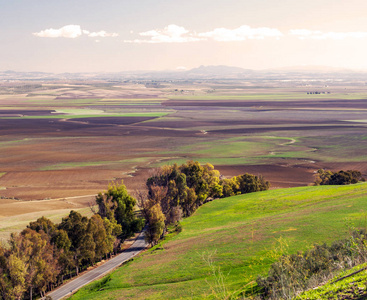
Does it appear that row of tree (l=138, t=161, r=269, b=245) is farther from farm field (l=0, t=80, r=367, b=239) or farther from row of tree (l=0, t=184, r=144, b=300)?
farm field (l=0, t=80, r=367, b=239)

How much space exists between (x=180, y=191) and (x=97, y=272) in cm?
2640

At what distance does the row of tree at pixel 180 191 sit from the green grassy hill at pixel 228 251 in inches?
171

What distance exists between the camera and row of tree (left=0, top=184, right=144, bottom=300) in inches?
1737

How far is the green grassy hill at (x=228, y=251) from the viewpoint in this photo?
3712cm

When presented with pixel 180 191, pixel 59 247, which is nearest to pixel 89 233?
pixel 59 247

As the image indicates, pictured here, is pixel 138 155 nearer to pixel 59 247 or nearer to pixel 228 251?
pixel 59 247

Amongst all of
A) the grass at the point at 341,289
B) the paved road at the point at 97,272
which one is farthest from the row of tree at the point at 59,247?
the grass at the point at 341,289

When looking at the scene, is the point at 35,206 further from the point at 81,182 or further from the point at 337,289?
the point at 337,289

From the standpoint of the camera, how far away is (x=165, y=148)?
151250 mm

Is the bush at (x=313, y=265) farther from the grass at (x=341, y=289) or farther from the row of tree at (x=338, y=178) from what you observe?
the row of tree at (x=338, y=178)

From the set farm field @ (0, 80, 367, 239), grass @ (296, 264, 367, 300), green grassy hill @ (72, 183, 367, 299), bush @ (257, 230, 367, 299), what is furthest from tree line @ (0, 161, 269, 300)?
grass @ (296, 264, 367, 300)

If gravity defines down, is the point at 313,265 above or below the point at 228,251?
above

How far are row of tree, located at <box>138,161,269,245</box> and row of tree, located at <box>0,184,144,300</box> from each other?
4743 millimetres

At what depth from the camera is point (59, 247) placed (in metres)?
51.8
